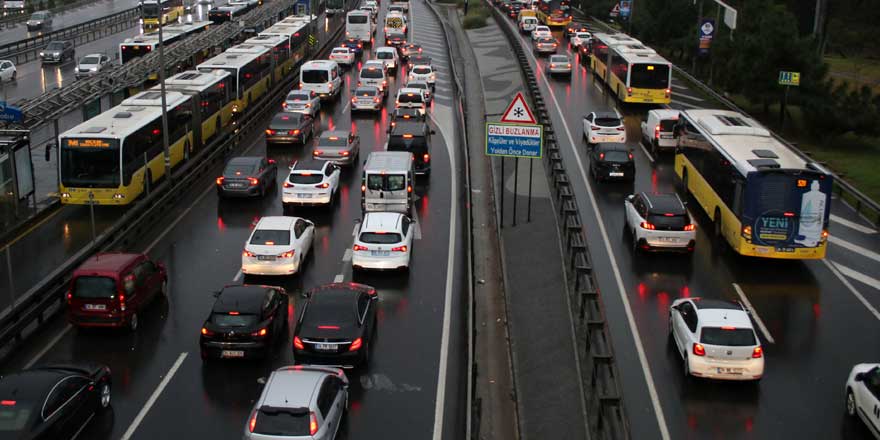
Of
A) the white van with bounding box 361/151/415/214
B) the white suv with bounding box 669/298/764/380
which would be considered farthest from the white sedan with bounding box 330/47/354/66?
the white suv with bounding box 669/298/764/380

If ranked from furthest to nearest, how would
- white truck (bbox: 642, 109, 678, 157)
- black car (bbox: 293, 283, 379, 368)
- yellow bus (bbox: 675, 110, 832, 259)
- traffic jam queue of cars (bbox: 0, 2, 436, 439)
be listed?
white truck (bbox: 642, 109, 678, 157) < yellow bus (bbox: 675, 110, 832, 259) < black car (bbox: 293, 283, 379, 368) < traffic jam queue of cars (bbox: 0, 2, 436, 439)

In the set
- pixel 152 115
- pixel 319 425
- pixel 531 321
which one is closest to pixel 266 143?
pixel 152 115

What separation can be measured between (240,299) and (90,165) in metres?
12.6

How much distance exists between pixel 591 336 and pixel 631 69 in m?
29.1

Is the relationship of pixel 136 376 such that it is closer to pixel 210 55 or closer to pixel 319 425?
pixel 319 425

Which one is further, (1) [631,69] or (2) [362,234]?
(1) [631,69]

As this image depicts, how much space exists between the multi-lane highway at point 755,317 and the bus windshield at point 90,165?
15.3m

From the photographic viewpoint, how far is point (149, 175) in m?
31.7

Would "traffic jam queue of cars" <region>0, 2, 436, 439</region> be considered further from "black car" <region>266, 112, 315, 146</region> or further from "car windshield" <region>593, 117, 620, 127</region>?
Result: "car windshield" <region>593, 117, 620, 127</region>

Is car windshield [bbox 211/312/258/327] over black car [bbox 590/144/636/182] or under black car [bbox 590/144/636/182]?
under

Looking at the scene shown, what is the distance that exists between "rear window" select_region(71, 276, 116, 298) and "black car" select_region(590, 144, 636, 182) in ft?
61.6

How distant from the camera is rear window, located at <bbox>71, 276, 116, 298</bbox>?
20250 millimetres

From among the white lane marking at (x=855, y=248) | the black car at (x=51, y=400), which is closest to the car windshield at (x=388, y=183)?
the black car at (x=51, y=400)

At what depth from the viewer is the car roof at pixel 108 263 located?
2041 cm
